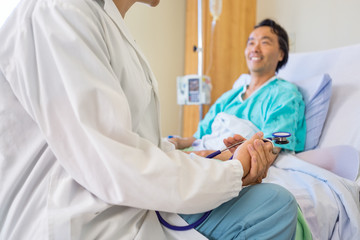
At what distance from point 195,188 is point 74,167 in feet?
0.77

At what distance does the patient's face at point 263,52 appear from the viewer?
1.68m

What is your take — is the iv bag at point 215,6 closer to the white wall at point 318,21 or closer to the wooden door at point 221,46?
the wooden door at point 221,46

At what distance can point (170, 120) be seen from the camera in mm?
2941

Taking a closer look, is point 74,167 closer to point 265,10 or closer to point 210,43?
point 210,43

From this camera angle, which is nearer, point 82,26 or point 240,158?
point 82,26

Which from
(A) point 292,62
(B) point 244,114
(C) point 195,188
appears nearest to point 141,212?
(C) point 195,188

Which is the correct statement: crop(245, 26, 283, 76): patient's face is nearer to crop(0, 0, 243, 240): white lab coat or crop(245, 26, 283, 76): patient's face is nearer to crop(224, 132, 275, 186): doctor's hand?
crop(224, 132, 275, 186): doctor's hand

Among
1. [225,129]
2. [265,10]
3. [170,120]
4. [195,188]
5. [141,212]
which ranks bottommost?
[170,120]

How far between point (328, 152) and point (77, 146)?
1148mm

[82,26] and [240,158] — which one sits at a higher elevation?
[82,26]

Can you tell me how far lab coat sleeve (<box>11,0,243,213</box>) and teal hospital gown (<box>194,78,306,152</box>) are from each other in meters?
0.88

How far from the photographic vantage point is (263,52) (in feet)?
5.53

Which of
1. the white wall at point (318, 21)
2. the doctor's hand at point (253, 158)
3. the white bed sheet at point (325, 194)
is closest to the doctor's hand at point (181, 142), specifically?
the white bed sheet at point (325, 194)

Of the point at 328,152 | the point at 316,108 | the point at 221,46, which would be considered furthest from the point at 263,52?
the point at 221,46
